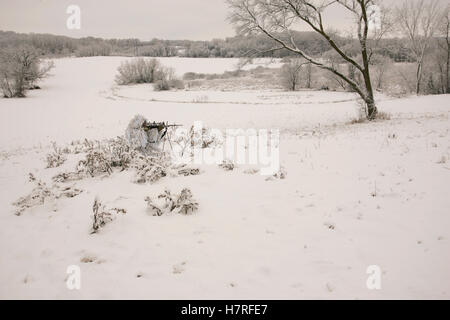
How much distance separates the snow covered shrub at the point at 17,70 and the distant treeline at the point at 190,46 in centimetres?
579

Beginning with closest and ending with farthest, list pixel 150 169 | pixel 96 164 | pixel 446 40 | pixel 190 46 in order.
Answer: pixel 150 169 → pixel 96 164 → pixel 446 40 → pixel 190 46

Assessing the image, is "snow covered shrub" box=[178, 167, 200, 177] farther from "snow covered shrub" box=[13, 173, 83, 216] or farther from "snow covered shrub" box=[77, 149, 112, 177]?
"snow covered shrub" box=[13, 173, 83, 216]

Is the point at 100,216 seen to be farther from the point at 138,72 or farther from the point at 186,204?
the point at 138,72

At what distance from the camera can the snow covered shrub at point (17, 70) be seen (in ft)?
105

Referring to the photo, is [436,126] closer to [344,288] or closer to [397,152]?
[397,152]

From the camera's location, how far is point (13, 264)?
4344 mm

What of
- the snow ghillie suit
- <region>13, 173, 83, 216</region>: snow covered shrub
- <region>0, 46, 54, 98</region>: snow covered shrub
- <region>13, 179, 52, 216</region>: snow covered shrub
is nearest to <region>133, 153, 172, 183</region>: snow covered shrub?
the snow ghillie suit

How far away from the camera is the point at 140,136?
8477 millimetres

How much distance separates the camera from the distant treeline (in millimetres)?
15102

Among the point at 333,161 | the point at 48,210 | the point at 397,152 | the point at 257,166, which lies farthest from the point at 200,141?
the point at 397,152

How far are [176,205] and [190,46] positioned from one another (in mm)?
114097

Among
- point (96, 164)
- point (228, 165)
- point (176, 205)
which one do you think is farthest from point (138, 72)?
point (176, 205)

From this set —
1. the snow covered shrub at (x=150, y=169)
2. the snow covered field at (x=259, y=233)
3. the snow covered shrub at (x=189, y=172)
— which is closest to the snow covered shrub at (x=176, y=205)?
the snow covered field at (x=259, y=233)

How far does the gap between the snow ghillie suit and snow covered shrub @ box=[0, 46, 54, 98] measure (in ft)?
104
